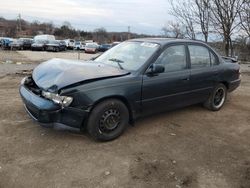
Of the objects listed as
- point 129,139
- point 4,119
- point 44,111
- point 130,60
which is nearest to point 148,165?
point 129,139

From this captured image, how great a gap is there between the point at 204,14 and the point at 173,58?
10.8m

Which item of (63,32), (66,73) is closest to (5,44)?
(66,73)

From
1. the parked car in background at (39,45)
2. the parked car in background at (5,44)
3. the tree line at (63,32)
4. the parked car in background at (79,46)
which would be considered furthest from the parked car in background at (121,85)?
the tree line at (63,32)

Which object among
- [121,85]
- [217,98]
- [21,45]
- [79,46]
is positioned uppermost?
[79,46]

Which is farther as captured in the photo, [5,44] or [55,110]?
[5,44]

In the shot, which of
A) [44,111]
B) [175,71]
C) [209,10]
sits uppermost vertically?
[209,10]

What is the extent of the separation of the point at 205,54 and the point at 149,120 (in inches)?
72.1

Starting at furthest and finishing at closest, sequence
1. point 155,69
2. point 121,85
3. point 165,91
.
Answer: point 165,91, point 155,69, point 121,85

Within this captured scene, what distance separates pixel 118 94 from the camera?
448 centimetres

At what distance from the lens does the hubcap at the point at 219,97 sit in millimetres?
6500

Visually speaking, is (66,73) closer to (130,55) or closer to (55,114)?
(55,114)

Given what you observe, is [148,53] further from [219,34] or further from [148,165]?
[219,34]

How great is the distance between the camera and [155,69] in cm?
481

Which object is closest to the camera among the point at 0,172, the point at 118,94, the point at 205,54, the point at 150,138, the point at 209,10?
the point at 0,172
